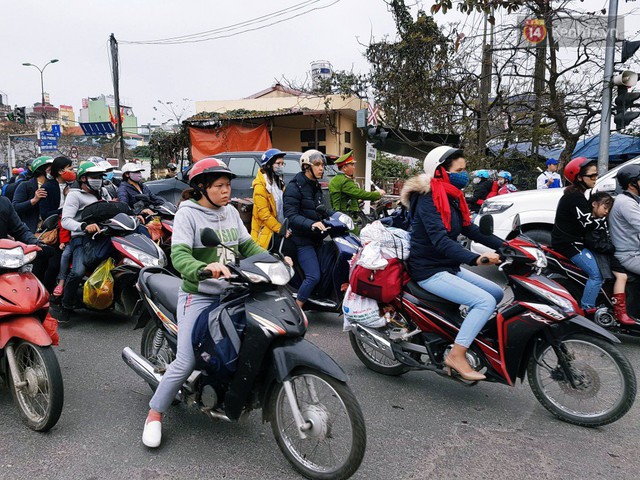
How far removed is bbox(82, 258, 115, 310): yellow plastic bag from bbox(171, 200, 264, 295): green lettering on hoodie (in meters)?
2.71

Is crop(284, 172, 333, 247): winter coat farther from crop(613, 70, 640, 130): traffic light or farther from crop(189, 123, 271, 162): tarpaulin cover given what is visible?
crop(189, 123, 271, 162): tarpaulin cover

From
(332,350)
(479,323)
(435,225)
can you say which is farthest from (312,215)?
(479,323)

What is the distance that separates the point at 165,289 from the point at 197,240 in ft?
1.81

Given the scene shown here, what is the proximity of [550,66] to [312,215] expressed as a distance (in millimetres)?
9026

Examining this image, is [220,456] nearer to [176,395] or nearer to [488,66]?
[176,395]

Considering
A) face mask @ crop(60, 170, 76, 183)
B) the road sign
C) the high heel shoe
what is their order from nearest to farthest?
the high heel shoe, face mask @ crop(60, 170, 76, 183), the road sign

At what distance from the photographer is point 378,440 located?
3.22 meters

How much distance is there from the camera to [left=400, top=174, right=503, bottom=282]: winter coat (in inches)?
140

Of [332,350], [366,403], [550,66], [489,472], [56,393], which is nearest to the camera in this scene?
[489,472]

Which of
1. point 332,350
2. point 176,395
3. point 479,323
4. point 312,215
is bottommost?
point 332,350

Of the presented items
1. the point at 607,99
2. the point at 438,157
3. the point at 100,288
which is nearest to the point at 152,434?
the point at 438,157

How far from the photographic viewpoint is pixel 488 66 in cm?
1302

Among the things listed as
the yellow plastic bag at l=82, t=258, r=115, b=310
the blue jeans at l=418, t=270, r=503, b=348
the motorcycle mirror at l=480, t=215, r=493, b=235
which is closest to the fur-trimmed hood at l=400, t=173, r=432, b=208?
the motorcycle mirror at l=480, t=215, r=493, b=235

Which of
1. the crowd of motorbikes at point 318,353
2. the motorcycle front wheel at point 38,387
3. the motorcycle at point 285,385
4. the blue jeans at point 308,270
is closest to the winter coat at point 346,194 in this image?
the blue jeans at point 308,270
